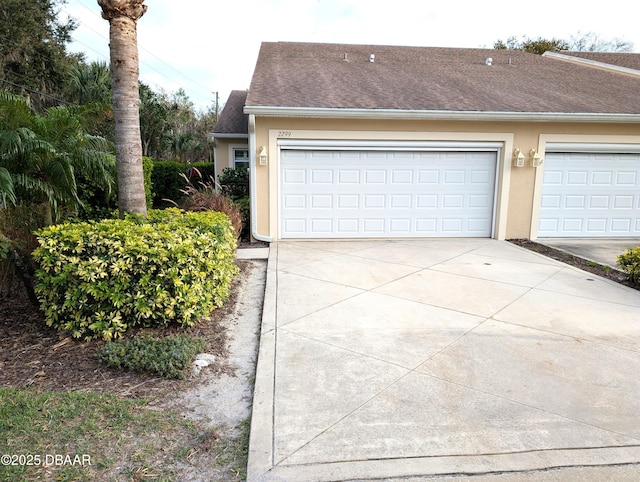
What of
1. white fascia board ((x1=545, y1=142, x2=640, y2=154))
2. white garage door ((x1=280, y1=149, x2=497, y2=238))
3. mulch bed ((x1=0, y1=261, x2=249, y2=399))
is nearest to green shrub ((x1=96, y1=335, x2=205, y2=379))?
mulch bed ((x1=0, y1=261, x2=249, y2=399))

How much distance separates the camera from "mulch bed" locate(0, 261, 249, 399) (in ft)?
11.1

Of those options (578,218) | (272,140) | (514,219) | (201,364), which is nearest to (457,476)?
(201,364)

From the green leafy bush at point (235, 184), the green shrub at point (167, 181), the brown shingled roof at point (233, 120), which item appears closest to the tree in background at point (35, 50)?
the green shrub at point (167, 181)

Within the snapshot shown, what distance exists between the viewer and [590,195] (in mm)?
10219

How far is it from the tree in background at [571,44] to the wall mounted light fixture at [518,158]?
20566 millimetres

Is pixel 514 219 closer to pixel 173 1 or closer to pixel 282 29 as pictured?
pixel 173 1

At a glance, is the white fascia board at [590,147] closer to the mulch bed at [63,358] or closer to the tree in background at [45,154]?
the mulch bed at [63,358]

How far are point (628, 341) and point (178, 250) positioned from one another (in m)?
4.68

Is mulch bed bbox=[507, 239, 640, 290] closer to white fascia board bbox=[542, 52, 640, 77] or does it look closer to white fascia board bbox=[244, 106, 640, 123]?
white fascia board bbox=[244, 106, 640, 123]

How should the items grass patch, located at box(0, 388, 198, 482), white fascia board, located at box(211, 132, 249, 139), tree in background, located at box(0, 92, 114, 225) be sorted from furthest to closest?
white fascia board, located at box(211, 132, 249, 139) → tree in background, located at box(0, 92, 114, 225) → grass patch, located at box(0, 388, 198, 482)

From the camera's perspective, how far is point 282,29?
16.4m

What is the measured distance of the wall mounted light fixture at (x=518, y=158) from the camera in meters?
9.58

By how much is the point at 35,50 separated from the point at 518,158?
22.8 meters

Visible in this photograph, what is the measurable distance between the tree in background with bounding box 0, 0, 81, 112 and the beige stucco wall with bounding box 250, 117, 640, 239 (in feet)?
51.2
